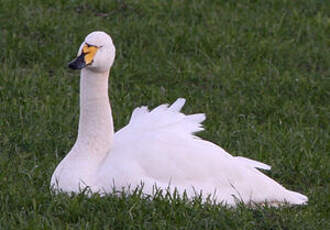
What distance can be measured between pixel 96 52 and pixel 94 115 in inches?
19.3

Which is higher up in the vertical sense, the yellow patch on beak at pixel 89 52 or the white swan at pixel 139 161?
the yellow patch on beak at pixel 89 52

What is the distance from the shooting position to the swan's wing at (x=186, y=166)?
5.36m

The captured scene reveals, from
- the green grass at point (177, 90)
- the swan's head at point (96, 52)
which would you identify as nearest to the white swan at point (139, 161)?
the swan's head at point (96, 52)

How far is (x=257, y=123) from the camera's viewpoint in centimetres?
780

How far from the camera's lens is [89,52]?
5.36 m

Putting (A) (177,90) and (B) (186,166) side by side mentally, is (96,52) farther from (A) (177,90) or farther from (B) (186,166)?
(A) (177,90)

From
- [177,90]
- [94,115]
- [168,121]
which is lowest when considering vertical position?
[177,90]

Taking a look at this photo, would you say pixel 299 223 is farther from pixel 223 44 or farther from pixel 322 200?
pixel 223 44

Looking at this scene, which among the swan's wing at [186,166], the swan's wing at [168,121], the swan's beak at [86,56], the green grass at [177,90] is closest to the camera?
the green grass at [177,90]

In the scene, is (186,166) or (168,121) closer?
(186,166)

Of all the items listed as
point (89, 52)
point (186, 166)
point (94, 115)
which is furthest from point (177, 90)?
point (89, 52)

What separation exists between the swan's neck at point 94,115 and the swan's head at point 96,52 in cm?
11

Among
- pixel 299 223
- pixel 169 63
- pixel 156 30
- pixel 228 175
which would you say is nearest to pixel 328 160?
pixel 228 175

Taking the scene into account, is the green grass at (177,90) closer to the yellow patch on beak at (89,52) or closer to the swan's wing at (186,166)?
the swan's wing at (186,166)
